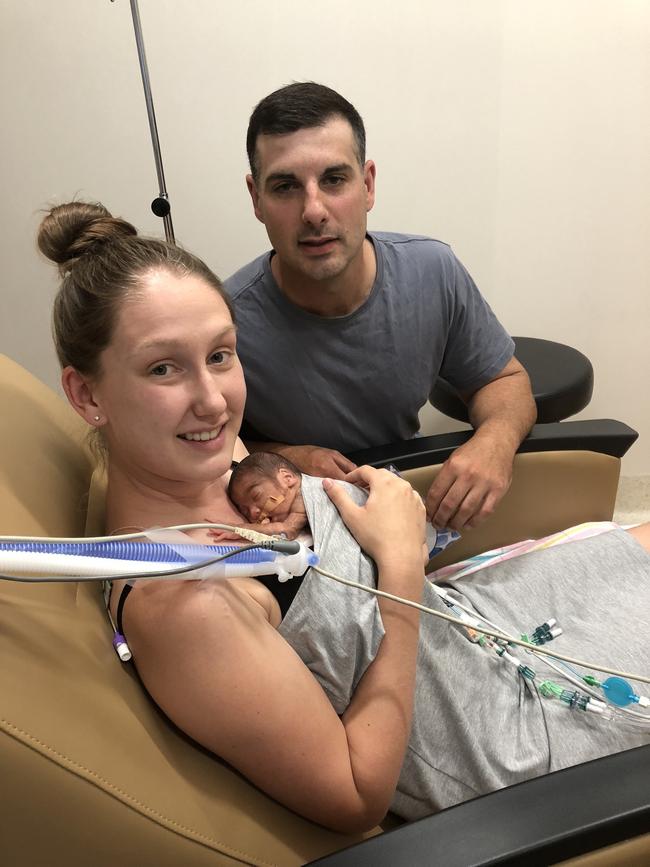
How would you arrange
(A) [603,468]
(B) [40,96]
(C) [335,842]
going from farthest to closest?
Result: (B) [40,96], (A) [603,468], (C) [335,842]

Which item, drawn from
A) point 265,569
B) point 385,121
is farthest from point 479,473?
point 385,121

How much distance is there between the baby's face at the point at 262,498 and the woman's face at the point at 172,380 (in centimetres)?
15

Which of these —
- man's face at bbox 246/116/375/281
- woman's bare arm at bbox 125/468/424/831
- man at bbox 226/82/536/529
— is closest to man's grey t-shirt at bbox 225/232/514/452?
man at bbox 226/82/536/529

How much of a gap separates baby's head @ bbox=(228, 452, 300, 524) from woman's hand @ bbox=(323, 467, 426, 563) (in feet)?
0.20

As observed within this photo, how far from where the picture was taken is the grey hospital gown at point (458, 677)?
0.86 m

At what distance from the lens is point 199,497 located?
39.9 inches

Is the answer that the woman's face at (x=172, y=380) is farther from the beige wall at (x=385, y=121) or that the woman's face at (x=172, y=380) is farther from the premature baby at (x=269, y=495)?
the beige wall at (x=385, y=121)

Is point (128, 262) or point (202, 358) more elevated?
point (128, 262)

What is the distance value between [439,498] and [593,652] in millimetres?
371

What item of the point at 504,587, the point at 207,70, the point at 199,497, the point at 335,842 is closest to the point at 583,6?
the point at 207,70

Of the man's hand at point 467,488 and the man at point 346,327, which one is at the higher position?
the man at point 346,327

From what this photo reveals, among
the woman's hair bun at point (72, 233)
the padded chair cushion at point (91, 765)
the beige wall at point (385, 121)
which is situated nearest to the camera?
the padded chair cushion at point (91, 765)

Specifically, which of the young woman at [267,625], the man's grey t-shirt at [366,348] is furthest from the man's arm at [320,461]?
the young woman at [267,625]

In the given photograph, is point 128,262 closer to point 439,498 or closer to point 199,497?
point 199,497
